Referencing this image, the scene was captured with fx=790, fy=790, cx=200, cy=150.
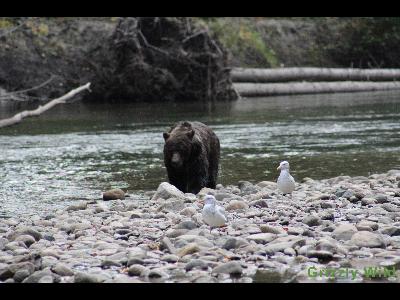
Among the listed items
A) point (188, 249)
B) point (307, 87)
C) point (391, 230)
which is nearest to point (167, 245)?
point (188, 249)

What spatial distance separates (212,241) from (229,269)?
3.65ft

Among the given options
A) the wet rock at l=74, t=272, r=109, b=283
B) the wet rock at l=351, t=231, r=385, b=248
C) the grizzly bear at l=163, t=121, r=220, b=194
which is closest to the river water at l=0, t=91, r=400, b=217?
the grizzly bear at l=163, t=121, r=220, b=194

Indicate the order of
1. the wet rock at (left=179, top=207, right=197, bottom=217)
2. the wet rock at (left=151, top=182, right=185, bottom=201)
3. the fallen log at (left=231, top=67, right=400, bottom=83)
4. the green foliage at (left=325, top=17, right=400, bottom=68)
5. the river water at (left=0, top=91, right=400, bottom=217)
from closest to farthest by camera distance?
the wet rock at (left=179, top=207, right=197, bottom=217) → the wet rock at (left=151, top=182, right=185, bottom=201) → the river water at (left=0, top=91, right=400, bottom=217) → the fallen log at (left=231, top=67, right=400, bottom=83) → the green foliage at (left=325, top=17, right=400, bottom=68)

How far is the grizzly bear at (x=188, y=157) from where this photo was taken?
38.8ft

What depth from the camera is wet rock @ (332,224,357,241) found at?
7.44 m

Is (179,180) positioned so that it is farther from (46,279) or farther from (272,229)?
(46,279)

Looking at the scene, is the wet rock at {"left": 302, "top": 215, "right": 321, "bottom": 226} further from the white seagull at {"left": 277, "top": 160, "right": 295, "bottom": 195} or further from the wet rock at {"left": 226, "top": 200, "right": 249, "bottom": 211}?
the white seagull at {"left": 277, "top": 160, "right": 295, "bottom": 195}

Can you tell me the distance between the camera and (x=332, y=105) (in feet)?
99.4

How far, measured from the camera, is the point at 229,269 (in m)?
6.46

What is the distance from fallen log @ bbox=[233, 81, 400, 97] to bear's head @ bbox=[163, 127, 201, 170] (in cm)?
2464

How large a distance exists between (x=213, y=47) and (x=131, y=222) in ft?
79.2

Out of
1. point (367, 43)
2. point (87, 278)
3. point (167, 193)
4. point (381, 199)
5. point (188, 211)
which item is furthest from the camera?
point (367, 43)

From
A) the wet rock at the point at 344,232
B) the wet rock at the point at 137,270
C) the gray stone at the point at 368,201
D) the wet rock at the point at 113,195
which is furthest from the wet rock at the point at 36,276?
the wet rock at the point at 113,195
